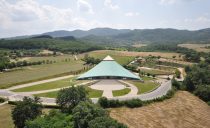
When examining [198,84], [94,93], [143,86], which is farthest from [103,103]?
[198,84]

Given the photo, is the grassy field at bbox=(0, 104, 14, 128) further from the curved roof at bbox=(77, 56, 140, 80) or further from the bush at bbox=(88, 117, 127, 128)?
the curved roof at bbox=(77, 56, 140, 80)

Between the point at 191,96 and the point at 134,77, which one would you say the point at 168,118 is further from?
the point at 134,77

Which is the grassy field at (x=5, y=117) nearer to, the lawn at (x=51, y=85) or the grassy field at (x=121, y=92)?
the lawn at (x=51, y=85)

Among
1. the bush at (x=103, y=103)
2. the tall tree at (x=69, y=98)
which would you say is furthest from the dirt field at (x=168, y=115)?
the tall tree at (x=69, y=98)

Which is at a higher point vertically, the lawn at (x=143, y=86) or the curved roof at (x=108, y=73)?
the curved roof at (x=108, y=73)

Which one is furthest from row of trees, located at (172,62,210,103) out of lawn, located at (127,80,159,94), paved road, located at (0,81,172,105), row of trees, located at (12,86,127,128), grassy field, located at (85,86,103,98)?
row of trees, located at (12,86,127,128)

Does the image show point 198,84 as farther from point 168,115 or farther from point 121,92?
point 168,115
